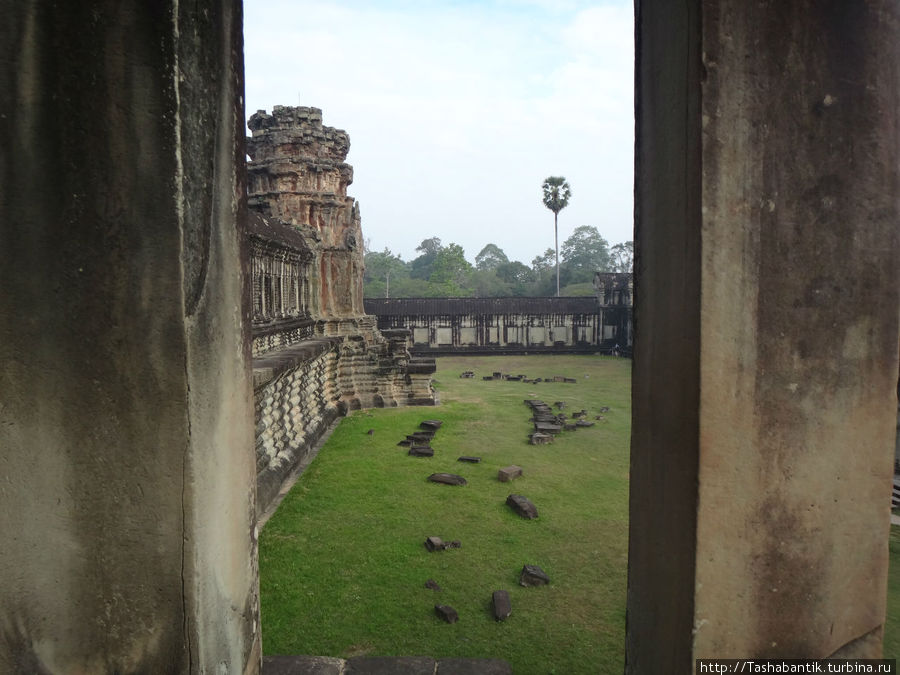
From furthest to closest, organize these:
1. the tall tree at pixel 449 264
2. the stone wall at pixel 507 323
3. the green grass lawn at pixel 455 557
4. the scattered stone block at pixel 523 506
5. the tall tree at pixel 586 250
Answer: the tall tree at pixel 586 250 < the tall tree at pixel 449 264 < the stone wall at pixel 507 323 < the scattered stone block at pixel 523 506 < the green grass lawn at pixel 455 557

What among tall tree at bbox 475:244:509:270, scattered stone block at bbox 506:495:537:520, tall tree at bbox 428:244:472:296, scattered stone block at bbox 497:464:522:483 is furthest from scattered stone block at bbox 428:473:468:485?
tall tree at bbox 475:244:509:270

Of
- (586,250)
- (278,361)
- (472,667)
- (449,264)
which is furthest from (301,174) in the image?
(586,250)

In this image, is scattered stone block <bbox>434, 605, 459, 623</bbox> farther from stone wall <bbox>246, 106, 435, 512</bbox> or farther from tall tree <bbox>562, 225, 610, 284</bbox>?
tall tree <bbox>562, 225, 610, 284</bbox>

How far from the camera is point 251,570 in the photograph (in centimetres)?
179

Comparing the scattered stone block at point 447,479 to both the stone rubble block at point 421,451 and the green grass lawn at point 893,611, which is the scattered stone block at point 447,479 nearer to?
the stone rubble block at point 421,451

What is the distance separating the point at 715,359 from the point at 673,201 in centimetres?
46

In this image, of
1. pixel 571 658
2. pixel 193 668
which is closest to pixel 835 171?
pixel 193 668

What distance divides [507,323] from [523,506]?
22623 mm

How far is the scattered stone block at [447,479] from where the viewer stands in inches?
256

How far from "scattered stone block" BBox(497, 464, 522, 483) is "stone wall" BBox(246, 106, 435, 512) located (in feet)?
8.75

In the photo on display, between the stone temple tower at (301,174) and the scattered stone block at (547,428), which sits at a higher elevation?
the stone temple tower at (301,174)

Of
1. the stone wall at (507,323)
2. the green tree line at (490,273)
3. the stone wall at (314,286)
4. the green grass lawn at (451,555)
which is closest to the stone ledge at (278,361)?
the stone wall at (314,286)

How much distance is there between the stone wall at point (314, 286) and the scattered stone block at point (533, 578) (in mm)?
3942

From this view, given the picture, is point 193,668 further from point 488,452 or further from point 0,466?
point 488,452
